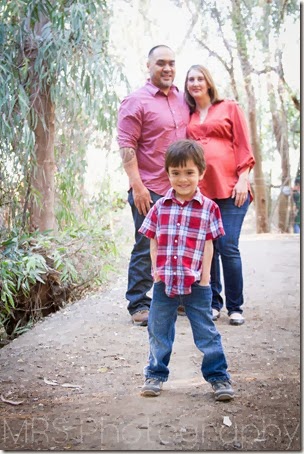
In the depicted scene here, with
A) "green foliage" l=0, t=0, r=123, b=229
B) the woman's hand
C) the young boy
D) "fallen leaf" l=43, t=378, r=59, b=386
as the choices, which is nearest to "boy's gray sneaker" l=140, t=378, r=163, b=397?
the young boy

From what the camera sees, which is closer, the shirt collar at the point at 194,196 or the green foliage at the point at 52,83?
the shirt collar at the point at 194,196

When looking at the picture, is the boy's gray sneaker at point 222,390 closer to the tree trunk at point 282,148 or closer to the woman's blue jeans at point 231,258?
the woman's blue jeans at point 231,258

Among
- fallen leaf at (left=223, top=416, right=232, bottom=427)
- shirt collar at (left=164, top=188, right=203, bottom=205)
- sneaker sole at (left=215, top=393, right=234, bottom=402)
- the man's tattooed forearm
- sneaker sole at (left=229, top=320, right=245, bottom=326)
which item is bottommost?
fallen leaf at (left=223, top=416, right=232, bottom=427)

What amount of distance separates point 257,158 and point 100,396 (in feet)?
2.76

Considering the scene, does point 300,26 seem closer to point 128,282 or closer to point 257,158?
point 257,158

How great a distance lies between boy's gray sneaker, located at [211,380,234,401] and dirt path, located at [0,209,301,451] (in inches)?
0.7

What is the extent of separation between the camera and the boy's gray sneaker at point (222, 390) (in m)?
1.44

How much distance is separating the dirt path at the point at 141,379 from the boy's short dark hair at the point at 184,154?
0.43m

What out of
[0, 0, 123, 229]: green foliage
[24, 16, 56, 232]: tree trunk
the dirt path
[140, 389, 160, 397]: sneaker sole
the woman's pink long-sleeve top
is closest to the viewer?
the dirt path

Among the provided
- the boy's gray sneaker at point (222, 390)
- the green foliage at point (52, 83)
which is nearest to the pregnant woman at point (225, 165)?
the boy's gray sneaker at point (222, 390)

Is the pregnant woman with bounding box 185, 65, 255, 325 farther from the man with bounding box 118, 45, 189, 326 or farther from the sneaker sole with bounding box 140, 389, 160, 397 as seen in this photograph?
the sneaker sole with bounding box 140, 389, 160, 397

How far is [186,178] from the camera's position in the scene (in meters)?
1.42

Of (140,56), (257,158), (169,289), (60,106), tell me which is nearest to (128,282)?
(169,289)

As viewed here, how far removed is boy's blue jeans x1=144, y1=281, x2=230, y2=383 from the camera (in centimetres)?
145
